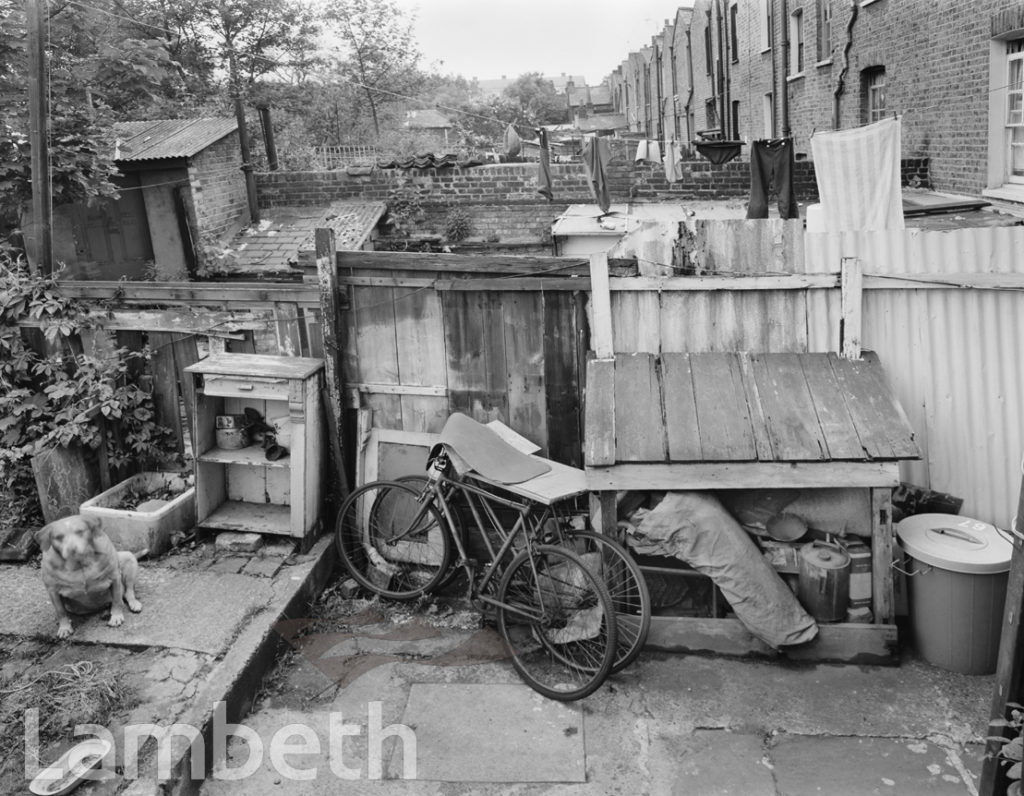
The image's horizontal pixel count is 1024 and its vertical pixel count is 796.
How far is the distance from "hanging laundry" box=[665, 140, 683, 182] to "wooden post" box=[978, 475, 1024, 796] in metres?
10.2

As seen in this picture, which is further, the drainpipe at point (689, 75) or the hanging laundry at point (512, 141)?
the drainpipe at point (689, 75)

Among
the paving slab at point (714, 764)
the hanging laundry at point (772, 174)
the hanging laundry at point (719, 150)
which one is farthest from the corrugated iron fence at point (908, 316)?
the hanging laundry at point (719, 150)

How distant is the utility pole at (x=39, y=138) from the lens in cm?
739

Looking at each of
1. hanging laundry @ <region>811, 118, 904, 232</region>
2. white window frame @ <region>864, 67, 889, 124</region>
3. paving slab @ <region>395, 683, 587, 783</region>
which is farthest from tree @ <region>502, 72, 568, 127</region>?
paving slab @ <region>395, 683, 587, 783</region>

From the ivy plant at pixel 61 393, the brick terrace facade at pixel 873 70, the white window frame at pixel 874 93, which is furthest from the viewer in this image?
the white window frame at pixel 874 93

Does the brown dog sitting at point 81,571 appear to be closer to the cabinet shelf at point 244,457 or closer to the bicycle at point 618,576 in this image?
the cabinet shelf at point 244,457

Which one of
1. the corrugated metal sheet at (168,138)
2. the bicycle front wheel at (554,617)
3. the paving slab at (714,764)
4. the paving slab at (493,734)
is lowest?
the paving slab at (714,764)

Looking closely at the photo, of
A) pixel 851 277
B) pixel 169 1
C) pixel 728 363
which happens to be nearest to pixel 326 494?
pixel 728 363

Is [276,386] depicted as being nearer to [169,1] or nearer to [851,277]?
[851,277]

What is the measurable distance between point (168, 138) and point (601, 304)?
1120 cm

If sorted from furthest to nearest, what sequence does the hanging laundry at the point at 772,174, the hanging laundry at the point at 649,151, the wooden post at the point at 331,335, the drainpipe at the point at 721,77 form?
the drainpipe at the point at 721,77, the hanging laundry at the point at 649,151, the hanging laundry at the point at 772,174, the wooden post at the point at 331,335

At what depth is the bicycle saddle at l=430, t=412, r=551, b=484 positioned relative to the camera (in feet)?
18.0

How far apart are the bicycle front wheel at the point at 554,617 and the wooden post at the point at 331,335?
194 centimetres

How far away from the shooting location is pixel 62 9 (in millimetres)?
10289
